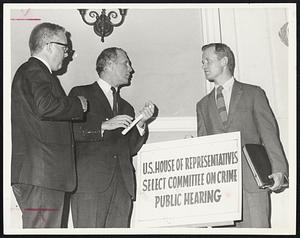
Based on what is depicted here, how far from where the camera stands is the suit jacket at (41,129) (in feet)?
8.49

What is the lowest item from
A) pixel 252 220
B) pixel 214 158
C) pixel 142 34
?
pixel 252 220

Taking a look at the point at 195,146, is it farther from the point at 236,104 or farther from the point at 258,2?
the point at 258,2

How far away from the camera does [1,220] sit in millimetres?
2623

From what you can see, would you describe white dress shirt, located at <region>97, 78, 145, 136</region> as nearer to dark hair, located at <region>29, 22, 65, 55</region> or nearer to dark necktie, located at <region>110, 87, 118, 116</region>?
dark necktie, located at <region>110, 87, 118, 116</region>

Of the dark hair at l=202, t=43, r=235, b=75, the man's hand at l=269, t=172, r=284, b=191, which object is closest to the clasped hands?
the dark hair at l=202, t=43, r=235, b=75

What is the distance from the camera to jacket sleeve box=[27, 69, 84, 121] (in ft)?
8.54

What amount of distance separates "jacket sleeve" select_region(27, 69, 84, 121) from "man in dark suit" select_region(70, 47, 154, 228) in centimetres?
5

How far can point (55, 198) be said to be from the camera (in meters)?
2.58

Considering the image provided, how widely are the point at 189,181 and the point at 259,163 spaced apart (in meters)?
0.27

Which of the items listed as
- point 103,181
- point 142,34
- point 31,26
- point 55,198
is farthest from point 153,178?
point 31,26

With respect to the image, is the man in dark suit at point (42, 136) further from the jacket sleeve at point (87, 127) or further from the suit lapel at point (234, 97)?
the suit lapel at point (234, 97)

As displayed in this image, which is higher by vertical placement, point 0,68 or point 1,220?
point 0,68

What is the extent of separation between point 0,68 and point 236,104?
90 centimetres

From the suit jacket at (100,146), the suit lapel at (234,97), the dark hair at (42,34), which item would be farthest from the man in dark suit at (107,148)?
the suit lapel at (234,97)
